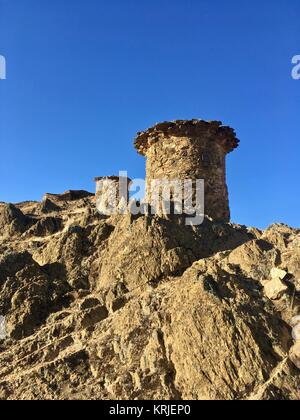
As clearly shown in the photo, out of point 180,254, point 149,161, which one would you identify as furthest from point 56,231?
point 180,254

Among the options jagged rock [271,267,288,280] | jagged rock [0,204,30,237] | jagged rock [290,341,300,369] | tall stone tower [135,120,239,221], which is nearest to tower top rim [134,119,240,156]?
tall stone tower [135,120,239,221]

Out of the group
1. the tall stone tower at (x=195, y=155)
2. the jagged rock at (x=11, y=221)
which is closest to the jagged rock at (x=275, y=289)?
the tall stone tower at (x=195, y=155)

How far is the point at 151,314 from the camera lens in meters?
10.3

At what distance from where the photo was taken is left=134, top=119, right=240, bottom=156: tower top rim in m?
17.5

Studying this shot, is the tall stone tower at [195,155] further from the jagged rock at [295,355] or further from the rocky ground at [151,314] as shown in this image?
the jagged rock at [295,355]

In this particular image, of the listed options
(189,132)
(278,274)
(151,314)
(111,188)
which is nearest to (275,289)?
(278,274)

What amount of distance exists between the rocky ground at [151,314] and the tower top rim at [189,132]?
4.37m

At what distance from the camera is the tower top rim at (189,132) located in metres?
17.5

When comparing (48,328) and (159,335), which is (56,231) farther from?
(159,335)

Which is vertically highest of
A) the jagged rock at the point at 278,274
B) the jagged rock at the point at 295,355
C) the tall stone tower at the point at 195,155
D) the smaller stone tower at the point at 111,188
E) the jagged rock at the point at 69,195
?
the jagged rock at the point at 69,195

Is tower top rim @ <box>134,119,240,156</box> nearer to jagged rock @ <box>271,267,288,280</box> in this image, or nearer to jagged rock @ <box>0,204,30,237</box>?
jagged rock @ <box>0,204,30,237</box>

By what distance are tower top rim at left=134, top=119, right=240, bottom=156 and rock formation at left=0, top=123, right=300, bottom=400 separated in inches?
173
